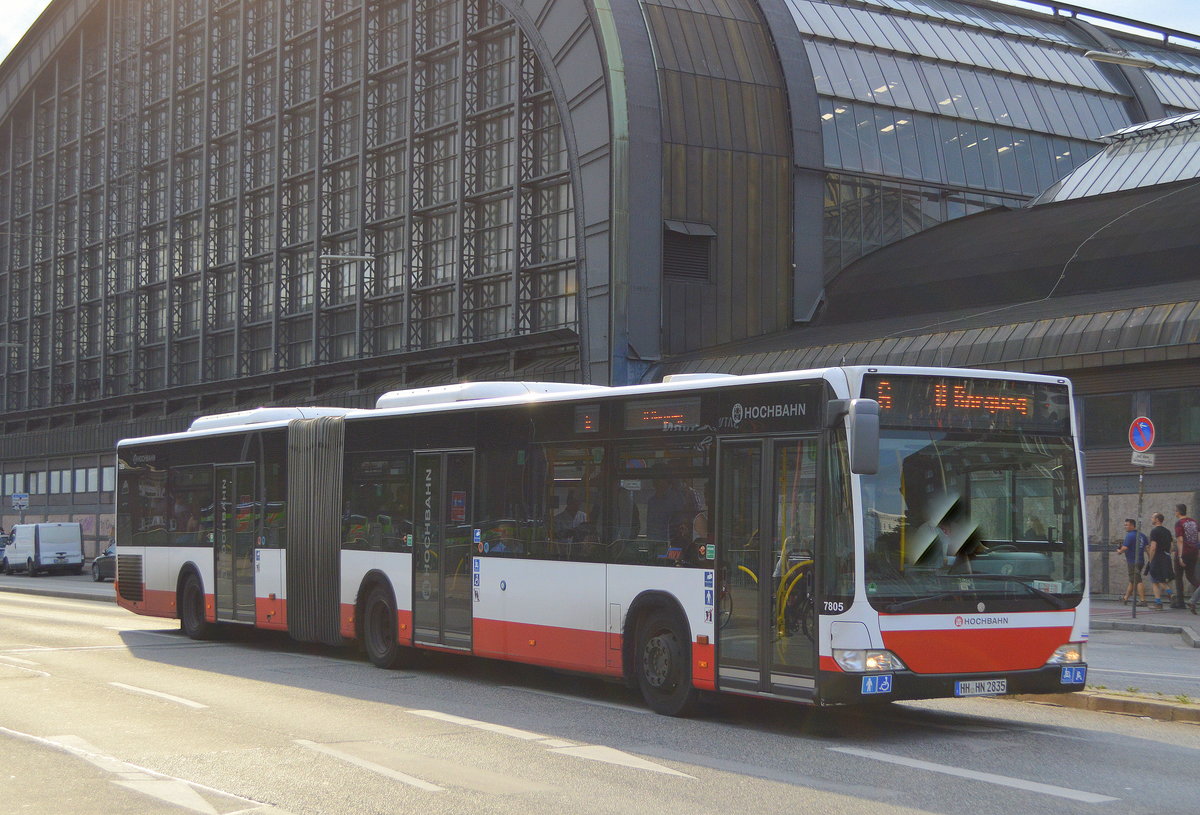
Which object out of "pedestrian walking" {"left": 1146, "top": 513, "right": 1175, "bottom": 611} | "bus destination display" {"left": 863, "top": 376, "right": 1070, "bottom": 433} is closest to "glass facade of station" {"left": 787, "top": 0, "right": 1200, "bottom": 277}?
"pedestrian walking" {"left": 1146, "top": 513, "right": 1175, "bottom": 611}

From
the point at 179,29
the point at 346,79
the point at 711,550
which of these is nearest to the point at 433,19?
the point at 346,79

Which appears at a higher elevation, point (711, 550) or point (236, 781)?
point (711, 550)

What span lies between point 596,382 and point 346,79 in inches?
728

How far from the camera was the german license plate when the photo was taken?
11.9 m

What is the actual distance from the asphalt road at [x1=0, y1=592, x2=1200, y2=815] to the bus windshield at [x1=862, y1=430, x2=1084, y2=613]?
45.0 inches

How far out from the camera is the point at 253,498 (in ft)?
69.9

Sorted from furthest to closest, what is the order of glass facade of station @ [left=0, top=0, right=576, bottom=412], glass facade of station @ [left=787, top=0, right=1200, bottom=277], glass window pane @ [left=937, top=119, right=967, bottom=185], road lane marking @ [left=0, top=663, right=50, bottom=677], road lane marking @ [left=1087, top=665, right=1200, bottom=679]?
1. glass window pane @ [left=937, top=119, right=967, bottom=185]
2. glass facade of station @ [left=0, top=0, right=576, bottom=412]
3. glass facade of station @ [left=787, top=0, right=1200, bottom=277]
4. road lane marking @ [left=0, top=663, right=50, bottom=677]
5. road lane marking @ [left=1087, top=665, right=1200, bottom=679]

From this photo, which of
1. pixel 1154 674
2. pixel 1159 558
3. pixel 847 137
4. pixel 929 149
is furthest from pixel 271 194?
pixel 1154 674

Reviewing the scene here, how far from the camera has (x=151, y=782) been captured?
9945mm

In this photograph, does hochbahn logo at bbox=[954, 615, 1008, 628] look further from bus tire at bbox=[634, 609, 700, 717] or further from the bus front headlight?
bus tire at bbox=[634, 609, 700, 717]

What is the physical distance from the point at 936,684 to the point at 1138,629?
1286 centimetres

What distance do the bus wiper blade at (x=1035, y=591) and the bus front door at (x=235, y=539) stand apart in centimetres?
1201

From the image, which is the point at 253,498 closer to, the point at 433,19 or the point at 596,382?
the point at 596,382

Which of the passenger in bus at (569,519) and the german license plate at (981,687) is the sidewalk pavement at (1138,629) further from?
the passenger in bus at (569,519)
